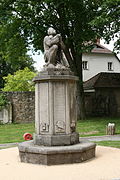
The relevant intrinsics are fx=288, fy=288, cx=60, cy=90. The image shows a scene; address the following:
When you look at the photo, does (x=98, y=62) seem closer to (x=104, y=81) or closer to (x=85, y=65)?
(x=85, y=65)

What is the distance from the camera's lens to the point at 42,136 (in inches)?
358

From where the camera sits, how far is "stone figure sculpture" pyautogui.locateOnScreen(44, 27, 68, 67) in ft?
31.2

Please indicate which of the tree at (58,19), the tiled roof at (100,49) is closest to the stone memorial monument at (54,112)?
the tree at (58,19)

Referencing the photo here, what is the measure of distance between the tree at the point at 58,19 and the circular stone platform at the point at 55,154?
13.2 metres

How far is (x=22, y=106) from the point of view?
25156mm

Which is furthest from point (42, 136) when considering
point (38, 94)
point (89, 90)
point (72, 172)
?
point (89, 90)

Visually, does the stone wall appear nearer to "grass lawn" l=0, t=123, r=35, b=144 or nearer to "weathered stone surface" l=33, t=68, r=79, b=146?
"grass lawn" l=0, t=123, r=35, b=144

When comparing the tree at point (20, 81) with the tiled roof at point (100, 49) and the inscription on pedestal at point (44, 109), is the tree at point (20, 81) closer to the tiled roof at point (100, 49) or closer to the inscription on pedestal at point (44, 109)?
the tiled roof at point (100, 49)

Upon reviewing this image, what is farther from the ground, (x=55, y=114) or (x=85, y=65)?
(x=85, y=65)

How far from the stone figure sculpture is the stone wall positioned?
51.5ft

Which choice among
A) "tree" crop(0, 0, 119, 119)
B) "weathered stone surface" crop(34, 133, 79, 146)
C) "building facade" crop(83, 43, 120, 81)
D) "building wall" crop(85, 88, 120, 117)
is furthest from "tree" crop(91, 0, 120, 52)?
"building facade" crop(83, 43, 120, 81)

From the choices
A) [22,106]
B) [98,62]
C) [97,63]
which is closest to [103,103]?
[22,106]

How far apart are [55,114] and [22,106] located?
16.4m

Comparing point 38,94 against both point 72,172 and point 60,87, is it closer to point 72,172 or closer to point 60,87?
point 60,87
